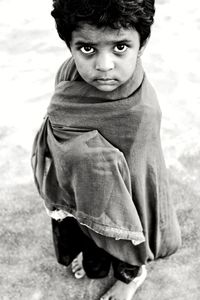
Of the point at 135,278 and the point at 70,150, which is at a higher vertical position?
the point at 70,150

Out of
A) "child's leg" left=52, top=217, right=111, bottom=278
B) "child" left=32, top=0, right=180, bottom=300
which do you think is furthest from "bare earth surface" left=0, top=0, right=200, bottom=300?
"child" left=32, top=0, right=180, bottom=300

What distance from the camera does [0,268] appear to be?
2.09 metres

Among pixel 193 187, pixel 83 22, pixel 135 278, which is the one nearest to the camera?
pixel 83 22

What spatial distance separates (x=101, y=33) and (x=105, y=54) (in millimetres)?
58

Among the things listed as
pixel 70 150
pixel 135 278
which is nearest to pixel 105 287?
pixel 135 278

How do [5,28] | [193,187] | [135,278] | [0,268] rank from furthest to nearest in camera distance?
[5,28] < [193,187] < [0,268] < [135,278]

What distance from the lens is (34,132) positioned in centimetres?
286

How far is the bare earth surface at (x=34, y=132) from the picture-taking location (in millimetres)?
2025

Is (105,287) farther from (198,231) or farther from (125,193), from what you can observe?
(125,193)

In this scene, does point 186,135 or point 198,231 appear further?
point 186,135

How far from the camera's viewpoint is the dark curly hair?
1.15 m

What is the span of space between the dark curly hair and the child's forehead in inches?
0.4

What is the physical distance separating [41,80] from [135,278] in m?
1.83

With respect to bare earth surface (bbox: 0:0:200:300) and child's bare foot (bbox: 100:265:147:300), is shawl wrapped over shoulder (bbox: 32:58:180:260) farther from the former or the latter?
bare earth surface (bbox: 0:0:200:300)
